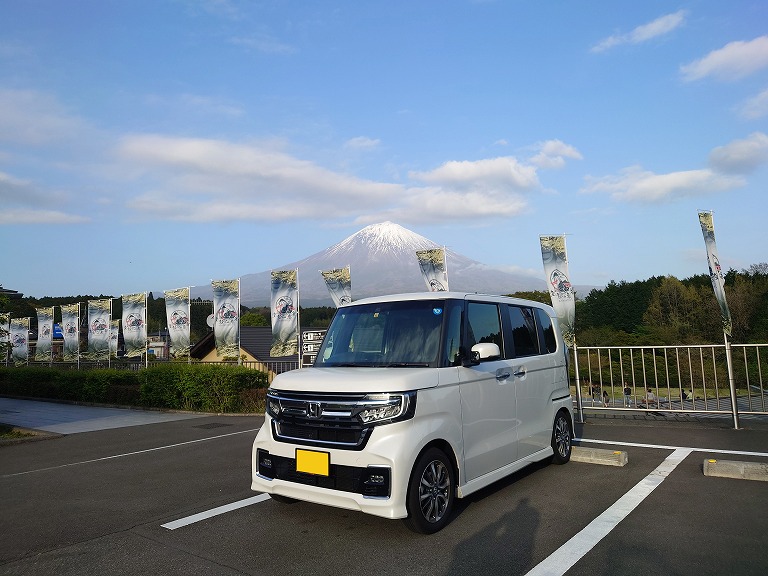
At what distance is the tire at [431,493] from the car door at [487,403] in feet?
0.99

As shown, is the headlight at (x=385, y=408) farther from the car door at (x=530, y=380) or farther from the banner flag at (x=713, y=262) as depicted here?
the banner flag at (x=713, y=262)

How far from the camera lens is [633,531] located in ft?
14.9

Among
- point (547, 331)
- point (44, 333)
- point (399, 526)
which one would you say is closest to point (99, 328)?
point (44, 333)

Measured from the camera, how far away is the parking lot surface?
3975 mm

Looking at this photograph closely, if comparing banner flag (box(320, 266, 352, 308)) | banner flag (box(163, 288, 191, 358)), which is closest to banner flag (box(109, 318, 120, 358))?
banner flag (box(163, 288, 191, 358))

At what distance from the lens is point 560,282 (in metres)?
11.5

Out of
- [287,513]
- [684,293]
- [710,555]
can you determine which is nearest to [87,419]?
[287,513]

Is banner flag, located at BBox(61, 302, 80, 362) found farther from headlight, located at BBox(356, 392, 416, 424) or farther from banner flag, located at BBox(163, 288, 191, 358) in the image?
headlight, located at BBox(356, 392, 416, 424)

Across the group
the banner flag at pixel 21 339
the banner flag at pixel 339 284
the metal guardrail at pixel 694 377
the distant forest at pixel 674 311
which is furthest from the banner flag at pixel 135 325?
the distant forest at pixel 674 311

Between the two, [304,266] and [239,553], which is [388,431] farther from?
[304,266]

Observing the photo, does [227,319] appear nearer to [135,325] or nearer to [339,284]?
[339,284]

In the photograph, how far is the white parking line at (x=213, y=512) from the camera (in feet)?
16.5

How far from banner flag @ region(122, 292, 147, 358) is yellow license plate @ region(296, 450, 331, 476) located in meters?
21.2

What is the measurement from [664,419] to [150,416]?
41.8ft
